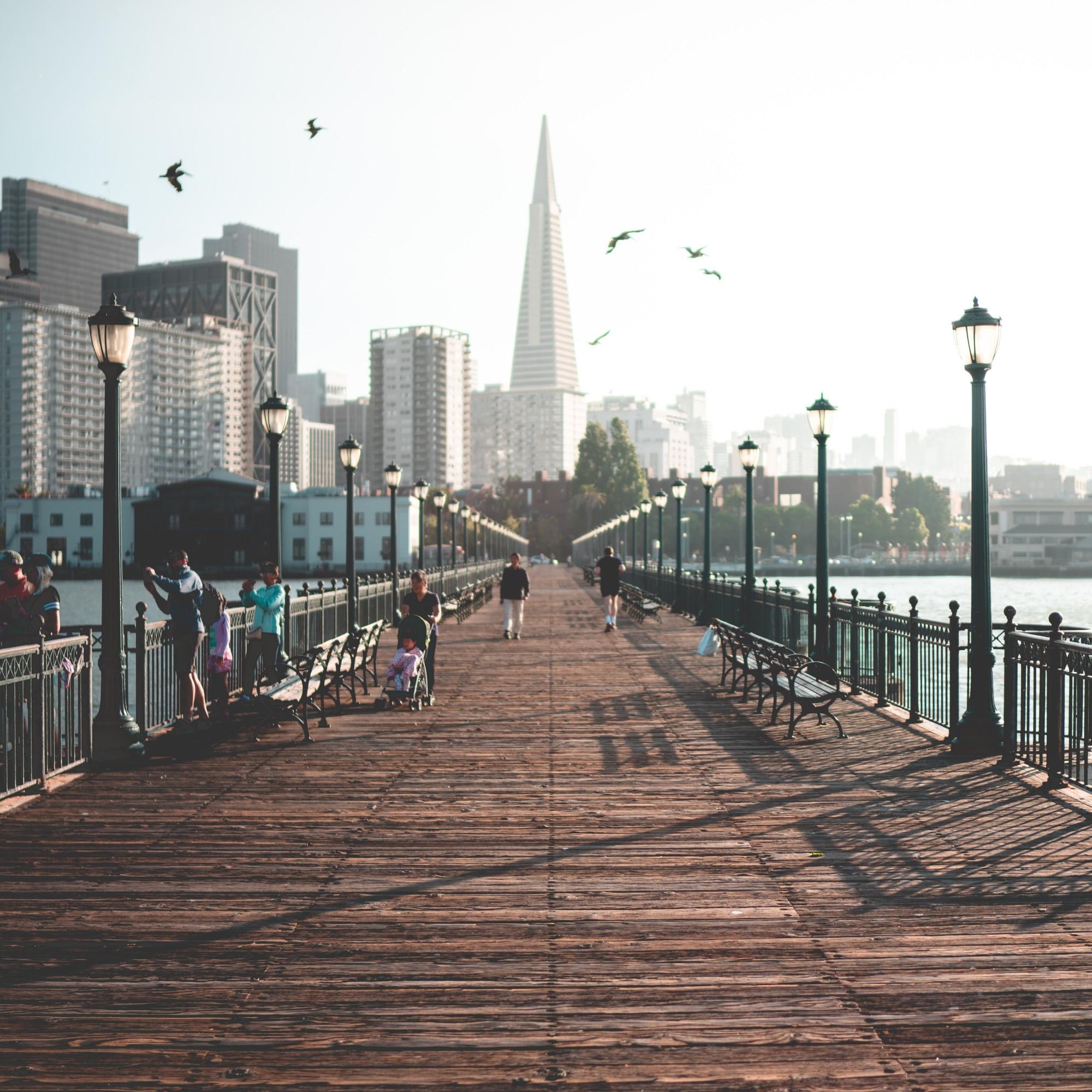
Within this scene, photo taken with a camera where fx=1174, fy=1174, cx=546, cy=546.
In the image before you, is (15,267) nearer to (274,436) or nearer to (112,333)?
(112,333)

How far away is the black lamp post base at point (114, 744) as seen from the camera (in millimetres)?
10961

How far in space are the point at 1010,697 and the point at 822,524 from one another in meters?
10.3

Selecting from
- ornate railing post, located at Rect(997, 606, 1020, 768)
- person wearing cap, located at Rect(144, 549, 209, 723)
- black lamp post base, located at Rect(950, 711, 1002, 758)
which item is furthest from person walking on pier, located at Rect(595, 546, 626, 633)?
ornate railing post, located at Rect(997, 606, 1020, 768)

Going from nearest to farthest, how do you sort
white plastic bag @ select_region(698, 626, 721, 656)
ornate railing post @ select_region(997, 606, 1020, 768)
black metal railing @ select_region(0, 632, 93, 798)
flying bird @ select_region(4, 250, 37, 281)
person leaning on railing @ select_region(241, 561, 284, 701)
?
black metal railing @ select_region(0, 632, 93, 798) → ornate railing post @ select_region(997, 606, 1020, 768) → flying bird @ select_region(4, 250, 37, 281) → person leaning on railing @ select_region(241, 561, 284, 701) → white plastic bag @ select_region(698, 626, 721, 656)

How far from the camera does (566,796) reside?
30.8 feet

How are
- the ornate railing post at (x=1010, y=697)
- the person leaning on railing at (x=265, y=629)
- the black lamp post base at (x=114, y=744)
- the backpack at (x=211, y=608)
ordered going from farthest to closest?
the person leaning on railing at (x=265, y=629) < the backpack at (x=211, y=608) < the black lamp post base at (x=114, y=744) < the ornate railing post at (x=1010, y=697)

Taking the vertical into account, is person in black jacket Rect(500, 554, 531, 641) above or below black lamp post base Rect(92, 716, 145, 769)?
above

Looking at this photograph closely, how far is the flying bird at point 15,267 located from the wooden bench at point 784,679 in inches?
372

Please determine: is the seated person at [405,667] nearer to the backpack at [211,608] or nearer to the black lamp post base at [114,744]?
the backpack at [211,608]

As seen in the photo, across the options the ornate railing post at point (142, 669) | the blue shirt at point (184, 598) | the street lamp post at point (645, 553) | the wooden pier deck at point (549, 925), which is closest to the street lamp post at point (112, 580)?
the ornate railing post at point (142, 669)

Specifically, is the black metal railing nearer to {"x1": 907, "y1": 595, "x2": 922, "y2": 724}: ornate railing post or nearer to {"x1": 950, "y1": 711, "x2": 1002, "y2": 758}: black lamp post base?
{"x1": 950, "y1": 711, "x2": 1002, "y2": 758}: black lamp post base

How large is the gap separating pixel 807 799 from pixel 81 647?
6.49m

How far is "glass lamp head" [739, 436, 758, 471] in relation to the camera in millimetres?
27359

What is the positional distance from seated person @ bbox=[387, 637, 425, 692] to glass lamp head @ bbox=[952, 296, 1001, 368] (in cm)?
736
